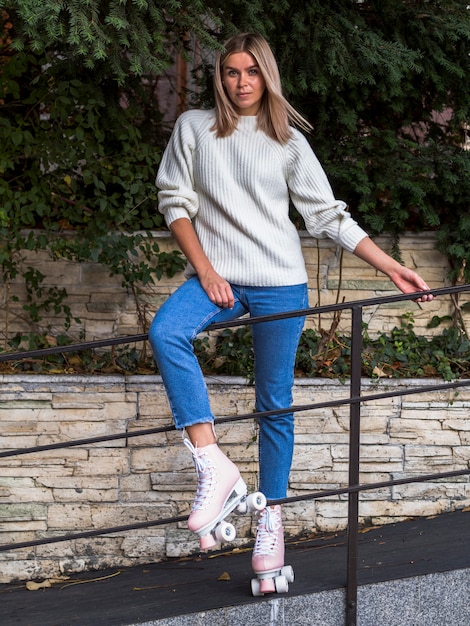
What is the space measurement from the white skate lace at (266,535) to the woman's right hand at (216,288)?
76 centimetres

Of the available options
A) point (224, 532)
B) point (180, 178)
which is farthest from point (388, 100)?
point (224, 532)

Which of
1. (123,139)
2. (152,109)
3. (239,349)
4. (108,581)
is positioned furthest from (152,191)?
(108,581)

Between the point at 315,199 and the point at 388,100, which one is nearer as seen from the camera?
the point at 315,199

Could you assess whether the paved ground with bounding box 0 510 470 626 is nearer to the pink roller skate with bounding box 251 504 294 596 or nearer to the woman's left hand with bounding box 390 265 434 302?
the pink roller skate with bounding box 251 504 294 596

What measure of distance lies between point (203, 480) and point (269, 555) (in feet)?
1.75

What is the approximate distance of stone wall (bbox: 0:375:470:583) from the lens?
394 cm

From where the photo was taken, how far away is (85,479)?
3.94 metres

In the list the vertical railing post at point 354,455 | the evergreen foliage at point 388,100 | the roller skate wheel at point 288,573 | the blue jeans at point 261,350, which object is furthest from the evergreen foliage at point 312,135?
the roller skate wheel at point 288,573

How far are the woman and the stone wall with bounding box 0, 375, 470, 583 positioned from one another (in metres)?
0.99

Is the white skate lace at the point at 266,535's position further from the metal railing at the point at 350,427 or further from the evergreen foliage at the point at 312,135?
the evergreen foliage at the point at 312,135

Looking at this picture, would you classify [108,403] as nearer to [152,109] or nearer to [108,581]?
[108,581]

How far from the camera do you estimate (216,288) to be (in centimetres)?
286

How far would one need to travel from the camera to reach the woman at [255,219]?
2.90m

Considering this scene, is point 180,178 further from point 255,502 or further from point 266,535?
point 266,535
